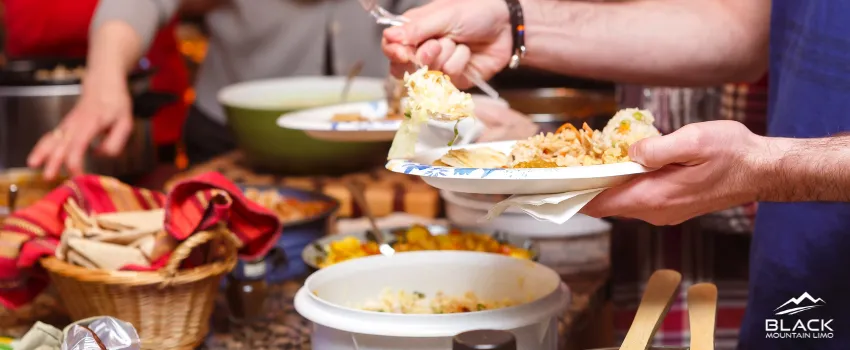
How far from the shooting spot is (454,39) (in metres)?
1.70

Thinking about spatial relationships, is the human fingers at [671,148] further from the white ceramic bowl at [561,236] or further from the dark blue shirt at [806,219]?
the white ceramic bowl at [561,236]

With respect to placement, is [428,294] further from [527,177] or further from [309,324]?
[527,177]

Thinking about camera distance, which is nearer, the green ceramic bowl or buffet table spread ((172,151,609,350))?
buffet table spread ((172,151,609,350))

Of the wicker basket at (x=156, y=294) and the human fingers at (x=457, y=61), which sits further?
the human fingers at (x=457, y=61)

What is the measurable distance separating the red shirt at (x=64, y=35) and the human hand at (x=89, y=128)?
61.9 inches

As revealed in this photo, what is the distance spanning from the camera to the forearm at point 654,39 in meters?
1.84

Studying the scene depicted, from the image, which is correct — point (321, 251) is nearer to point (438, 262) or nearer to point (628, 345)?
point (438, 262)

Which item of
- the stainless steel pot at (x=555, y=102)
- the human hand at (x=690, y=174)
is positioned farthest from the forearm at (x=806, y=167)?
the stainless steel pot at (x=555, y=102)

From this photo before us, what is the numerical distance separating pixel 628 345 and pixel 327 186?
1.53m

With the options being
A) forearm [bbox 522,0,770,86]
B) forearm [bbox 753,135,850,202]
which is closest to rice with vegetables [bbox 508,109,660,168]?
forearm [bbox 753,135,850,202]

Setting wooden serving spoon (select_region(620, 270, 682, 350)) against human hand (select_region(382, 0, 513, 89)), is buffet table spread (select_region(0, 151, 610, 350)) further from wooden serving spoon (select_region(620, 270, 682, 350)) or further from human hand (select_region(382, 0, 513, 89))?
human hand (select_region(382, 0, 513, 89))

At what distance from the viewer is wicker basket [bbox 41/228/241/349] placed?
1480 mm

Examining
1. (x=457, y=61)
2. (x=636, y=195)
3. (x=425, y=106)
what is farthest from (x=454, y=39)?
(x=636, y=195)

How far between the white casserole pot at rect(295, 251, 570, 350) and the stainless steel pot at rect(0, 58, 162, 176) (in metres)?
1.42
